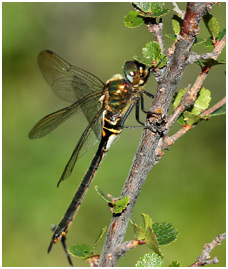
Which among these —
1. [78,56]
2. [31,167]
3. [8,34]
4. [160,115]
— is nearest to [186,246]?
[31,167]

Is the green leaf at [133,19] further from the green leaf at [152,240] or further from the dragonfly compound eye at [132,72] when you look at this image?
the green leaf at [152,240]

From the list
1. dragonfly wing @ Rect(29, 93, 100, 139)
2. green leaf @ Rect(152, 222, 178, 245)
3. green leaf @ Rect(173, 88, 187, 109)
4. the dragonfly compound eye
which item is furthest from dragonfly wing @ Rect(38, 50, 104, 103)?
green leaf @ Rect(152, 222, 178, 245)

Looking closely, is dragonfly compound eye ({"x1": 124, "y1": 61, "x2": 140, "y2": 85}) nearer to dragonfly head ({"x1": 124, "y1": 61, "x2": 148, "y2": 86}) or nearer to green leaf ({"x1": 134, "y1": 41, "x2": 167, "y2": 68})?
dragonfly head ({"x1": 124, "y1": 61, "x2": 148, "y2": 86})

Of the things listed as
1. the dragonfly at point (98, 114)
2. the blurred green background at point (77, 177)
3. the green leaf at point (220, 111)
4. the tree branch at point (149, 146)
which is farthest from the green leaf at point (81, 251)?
the blurred green background at point (77, 177)

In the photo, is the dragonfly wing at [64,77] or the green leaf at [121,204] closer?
the green leaf at [121,204]

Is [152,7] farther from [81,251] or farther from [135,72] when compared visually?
[81,251]
